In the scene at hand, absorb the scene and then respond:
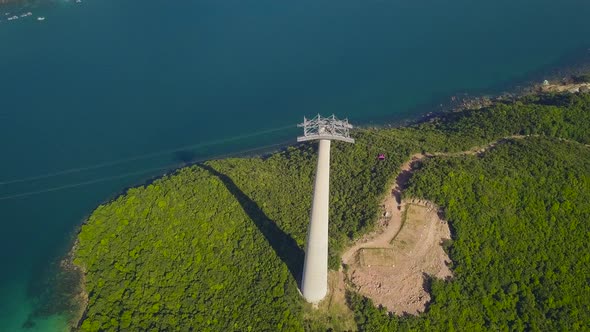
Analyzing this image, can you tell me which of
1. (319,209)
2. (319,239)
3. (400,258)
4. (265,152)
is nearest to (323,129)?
(319,209)

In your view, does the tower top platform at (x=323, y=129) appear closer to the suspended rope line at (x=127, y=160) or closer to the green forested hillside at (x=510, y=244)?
the green forested hillside at (x=510, y=244)

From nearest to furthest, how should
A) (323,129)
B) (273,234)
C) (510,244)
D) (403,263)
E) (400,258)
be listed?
(323,129) < (403,263) < (400,258) < (510,244) < (273,234)

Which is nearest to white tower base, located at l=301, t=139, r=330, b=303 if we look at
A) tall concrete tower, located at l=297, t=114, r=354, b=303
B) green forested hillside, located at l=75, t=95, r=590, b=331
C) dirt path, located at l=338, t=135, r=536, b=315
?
tall concrete tower, located at l=297, t=114, r=354, b=303

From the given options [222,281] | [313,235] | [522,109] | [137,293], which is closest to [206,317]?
[222,281]

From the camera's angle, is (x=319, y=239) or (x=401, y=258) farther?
(x=401, y=258)

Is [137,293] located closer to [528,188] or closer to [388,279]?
[388,279]

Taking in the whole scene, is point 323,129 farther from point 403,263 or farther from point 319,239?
point 403,263

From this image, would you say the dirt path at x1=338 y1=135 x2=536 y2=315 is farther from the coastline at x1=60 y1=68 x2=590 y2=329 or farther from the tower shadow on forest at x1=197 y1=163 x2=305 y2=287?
the coastline at x1=60 y1=68 x2=590 y2=329
